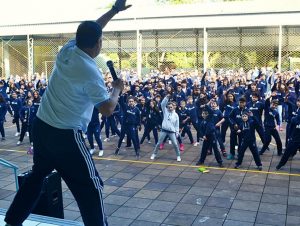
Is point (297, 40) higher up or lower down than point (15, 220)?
higher up

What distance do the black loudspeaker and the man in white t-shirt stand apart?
230 cm

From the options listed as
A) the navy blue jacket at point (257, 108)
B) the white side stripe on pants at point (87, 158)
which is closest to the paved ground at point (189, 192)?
the navy blue jacket at point (257, 108)

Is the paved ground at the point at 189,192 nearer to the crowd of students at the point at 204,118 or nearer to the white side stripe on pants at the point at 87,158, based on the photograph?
the crowd of students at the point at 204,118

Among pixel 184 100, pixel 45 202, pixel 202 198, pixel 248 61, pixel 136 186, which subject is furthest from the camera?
pixel 248 61

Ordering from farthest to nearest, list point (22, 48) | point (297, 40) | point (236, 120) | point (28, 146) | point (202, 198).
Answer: point (22, 48) → point (297, 40) → point (28, 146) → point (236, 120) → point (202, 198)

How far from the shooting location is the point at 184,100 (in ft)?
46.9

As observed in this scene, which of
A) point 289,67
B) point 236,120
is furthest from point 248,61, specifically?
point 236,120

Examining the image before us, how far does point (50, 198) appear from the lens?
498 centimetres

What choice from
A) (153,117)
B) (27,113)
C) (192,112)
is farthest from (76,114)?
(27,113)

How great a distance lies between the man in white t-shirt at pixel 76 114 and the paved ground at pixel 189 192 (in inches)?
145

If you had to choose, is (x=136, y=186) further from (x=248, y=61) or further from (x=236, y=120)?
(x=248, y=61)

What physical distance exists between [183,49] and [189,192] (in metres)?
15.9

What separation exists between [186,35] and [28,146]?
13110mm

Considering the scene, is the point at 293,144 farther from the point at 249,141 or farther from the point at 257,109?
the point at 257,109
